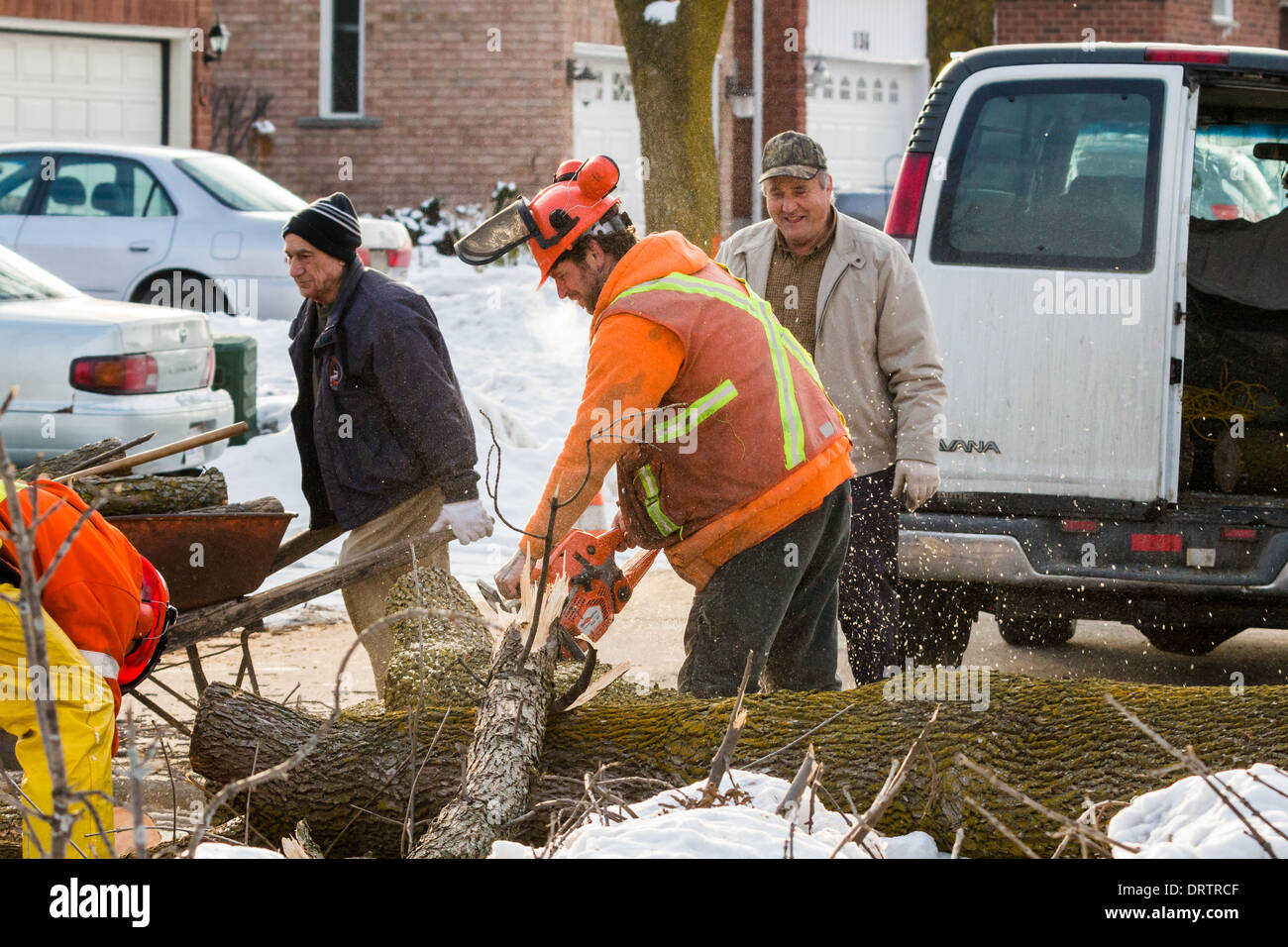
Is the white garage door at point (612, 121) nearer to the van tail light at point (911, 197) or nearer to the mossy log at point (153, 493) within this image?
the van tail light at point (911, 197)

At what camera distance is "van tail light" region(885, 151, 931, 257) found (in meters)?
5.63

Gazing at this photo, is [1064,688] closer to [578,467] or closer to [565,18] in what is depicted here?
[578,467]

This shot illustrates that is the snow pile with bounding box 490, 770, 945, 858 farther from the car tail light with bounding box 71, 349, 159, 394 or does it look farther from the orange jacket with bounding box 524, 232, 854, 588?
the car tail light with bounding box 71, 349, 159, 394

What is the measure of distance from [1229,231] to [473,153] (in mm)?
12830

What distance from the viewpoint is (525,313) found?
46.5 ft

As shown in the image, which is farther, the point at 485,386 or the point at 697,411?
the point at 485,386

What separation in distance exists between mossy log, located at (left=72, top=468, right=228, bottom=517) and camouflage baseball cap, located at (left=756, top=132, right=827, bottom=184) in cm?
199

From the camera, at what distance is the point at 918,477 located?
5160 mm

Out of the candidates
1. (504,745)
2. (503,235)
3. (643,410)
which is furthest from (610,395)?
(504,745)

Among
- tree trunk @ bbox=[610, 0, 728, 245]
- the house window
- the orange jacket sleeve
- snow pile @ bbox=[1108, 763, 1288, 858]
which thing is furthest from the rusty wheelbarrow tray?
the house window

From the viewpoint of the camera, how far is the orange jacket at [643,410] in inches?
153

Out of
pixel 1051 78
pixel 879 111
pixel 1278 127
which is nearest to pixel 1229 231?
pixel 1278 127

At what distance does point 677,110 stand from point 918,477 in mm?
5984

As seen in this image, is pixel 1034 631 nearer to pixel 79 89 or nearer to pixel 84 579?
pixel 84 579
